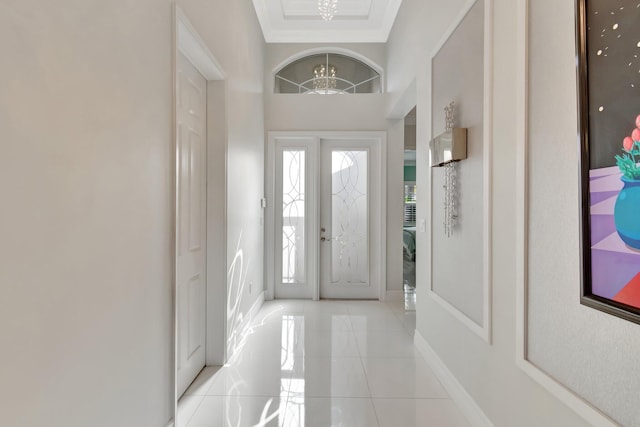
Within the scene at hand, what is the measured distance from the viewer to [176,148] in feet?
5.87

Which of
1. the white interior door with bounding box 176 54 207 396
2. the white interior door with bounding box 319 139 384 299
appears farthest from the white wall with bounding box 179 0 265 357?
the white interior door with bounding box 319 139 384 299

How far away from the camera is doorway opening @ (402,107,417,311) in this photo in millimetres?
5336

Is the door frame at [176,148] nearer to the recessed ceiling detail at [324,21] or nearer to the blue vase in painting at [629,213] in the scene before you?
the blue vase in painting at [629,213]

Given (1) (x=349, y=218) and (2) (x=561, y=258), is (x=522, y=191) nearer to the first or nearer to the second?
(2) (x=561, y=258)

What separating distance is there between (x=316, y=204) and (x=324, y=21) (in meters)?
2.43

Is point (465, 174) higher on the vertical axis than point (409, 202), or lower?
lower

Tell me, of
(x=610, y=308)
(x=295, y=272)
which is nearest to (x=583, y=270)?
(x=610, y=308)

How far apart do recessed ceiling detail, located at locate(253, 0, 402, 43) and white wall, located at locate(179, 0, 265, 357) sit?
282 mm

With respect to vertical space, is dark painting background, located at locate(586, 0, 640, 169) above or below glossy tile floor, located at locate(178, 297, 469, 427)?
above

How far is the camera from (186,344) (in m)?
2.35

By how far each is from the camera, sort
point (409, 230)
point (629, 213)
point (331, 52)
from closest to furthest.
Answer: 1. point (629, 213)
2. point (331, 52)
3. point (409, 230)

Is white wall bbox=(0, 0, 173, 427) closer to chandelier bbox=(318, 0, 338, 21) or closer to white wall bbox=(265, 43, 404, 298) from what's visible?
chandelier bbox=(318, 0, 338, 21)

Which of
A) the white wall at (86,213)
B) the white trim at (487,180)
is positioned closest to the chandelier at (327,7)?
the white trim at (487,180)

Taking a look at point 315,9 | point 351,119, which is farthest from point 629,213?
point 315,9
